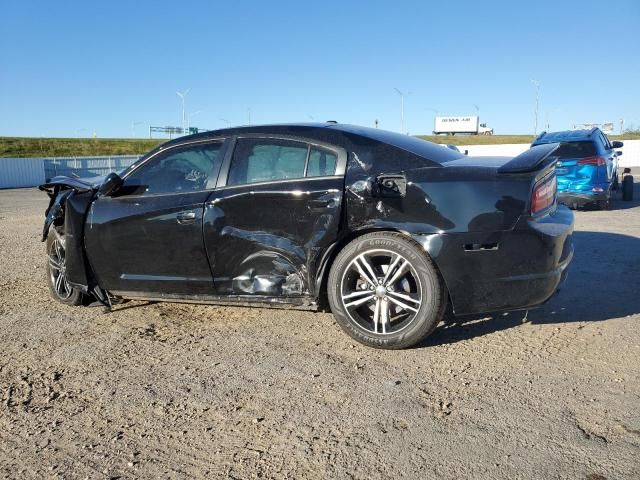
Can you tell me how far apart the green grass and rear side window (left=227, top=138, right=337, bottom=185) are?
5722 cm

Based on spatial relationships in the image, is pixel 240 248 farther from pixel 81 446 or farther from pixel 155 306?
pixel 81 446

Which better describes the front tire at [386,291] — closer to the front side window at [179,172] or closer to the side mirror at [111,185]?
the front side window at [179,172]

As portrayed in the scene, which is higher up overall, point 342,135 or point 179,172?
point 342,135

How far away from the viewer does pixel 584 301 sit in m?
4.55

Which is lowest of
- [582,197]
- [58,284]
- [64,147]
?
[58,284]

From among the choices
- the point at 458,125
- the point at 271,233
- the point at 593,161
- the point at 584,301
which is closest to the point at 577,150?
the point at 593,161

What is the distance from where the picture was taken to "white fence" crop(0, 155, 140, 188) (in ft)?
91.9

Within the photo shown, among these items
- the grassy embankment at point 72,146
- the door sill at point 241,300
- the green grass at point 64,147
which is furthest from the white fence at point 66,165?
the green grass at point 64,147

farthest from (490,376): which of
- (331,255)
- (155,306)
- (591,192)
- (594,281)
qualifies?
(591,192)

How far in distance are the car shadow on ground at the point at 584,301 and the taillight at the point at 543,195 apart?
86 centimetres

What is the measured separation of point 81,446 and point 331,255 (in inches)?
74.2

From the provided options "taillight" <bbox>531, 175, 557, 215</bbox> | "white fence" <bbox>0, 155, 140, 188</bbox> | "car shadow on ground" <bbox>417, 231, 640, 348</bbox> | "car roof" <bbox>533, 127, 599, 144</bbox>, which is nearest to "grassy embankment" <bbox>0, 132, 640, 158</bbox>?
"white fence" <bbox>0, 155, 140, 188</bbox>

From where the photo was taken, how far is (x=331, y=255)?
3750 millimetres

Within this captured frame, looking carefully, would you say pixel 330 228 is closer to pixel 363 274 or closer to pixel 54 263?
pixel 363 274
